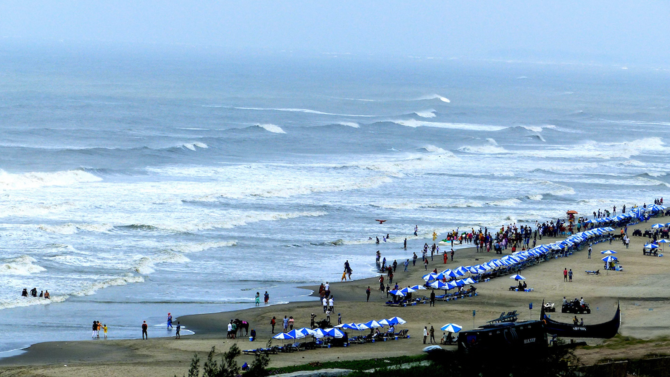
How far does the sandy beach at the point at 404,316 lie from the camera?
76.4 feet

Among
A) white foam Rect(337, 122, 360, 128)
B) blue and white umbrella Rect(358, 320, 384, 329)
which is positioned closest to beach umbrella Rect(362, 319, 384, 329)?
blue and white umbrella Rect(358, 320, 384, 329)

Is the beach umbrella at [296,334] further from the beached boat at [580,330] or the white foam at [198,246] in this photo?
the white foam at [198,246]

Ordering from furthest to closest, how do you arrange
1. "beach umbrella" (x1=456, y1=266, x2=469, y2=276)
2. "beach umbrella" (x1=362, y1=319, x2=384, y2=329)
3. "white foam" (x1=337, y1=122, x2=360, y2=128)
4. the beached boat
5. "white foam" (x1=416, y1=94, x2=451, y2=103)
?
1. "white foam" (x1=416, y1=94, x2=451, y2=103)
2. "white foam" (x1=337, y1=122, x2=360, y2=128)
3. "beach umbrella" (x1=456, y1=266, x2=469, y2=276)
4. "beach umbrella" (x1=362, y1=319, x2=384, y2=329)
5. the beached boat

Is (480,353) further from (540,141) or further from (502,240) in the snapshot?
(540,141)

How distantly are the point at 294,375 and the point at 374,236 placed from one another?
26654 mm

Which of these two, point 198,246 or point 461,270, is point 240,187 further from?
point 461,270

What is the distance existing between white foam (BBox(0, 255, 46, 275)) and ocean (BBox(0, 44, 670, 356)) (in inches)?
3.9

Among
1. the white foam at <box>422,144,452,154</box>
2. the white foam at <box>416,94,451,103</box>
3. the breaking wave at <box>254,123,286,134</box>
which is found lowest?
the white foam at <box>422,144,452,154</box>

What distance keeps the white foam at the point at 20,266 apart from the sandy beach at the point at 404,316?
8754 millimetres

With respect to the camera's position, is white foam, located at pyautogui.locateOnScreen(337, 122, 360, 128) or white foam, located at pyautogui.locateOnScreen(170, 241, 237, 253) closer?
white foam, located at pyautogui.locateOnScreen(170, 241, 237, 253)

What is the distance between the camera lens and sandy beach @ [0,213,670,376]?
23.3 meters

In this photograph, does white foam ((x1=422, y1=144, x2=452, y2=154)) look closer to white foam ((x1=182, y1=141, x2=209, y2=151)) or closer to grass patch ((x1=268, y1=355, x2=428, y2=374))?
white foam ((x1=182, y1=141, x2=209, y2=151))

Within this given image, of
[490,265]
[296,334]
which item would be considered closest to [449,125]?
[490,265]

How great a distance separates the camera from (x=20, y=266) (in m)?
34.5
